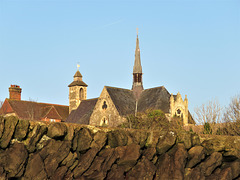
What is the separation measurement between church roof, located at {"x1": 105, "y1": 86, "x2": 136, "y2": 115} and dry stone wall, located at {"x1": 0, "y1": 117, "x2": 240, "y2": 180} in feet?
118

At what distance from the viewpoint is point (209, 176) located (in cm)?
1995

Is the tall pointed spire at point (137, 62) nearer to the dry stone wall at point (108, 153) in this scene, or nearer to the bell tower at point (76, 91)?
the bell tower at point (76, 91)

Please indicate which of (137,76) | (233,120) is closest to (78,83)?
(137,76)

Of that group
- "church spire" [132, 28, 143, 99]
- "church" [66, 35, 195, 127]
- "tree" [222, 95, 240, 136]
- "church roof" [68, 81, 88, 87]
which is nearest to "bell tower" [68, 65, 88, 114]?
"church roof" [68, 81, 88, 87]

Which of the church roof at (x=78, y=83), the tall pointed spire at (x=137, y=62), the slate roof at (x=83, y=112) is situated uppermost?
the tall pointed spire at (x=137, y=62)

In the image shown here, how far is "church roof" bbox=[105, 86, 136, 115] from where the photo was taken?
5750cm

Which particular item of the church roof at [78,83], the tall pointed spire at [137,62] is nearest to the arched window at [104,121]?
the tall pointed spire at [137,62]

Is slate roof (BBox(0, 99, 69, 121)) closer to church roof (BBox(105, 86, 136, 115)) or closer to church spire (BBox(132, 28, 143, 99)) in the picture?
church roof (BBox(105, 86, 136, 115))

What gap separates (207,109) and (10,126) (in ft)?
86.2

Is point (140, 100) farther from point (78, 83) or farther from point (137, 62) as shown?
point (78, 83)

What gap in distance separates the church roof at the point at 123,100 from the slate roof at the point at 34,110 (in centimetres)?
1602

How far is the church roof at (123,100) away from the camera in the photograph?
189 ft

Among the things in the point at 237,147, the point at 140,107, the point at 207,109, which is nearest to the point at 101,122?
the point at 140,107

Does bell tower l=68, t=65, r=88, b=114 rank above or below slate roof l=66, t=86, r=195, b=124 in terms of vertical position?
above
